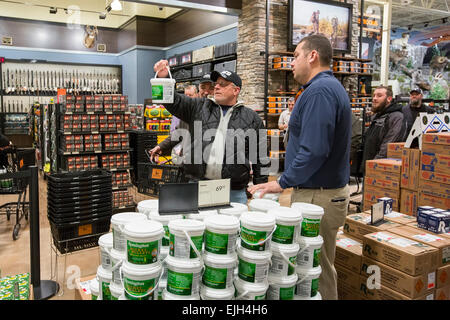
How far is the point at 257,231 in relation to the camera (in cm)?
153

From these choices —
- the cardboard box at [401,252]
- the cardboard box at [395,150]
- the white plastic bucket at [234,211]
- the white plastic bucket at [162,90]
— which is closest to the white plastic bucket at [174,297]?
the white plastic bucket at [234,211]

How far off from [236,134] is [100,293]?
1.39 metres

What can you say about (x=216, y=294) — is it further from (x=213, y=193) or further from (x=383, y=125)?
(x=383, y=125)

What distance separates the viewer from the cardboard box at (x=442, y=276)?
7.70 ft

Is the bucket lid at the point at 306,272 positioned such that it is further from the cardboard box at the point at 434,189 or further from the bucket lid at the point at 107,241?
the cardboard box at the point at 434,189

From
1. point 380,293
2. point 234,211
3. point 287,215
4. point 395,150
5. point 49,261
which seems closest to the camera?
point 287,215

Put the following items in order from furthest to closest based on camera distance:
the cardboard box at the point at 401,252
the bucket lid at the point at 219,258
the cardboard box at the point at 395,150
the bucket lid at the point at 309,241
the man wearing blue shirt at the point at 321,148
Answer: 1. the cardboard box at the point at 395,150
2. the cardboard box at the point at 401,252
3. the man wearing blue shirt at the point at 321,148
4. the bucket lid at the point at 309,241
5. the bucket lid at the point at 219,258

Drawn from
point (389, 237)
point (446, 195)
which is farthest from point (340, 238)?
point (446, 195)

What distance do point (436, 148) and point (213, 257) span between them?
2682mm

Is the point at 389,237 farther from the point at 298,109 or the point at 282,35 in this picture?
the point at 282,35

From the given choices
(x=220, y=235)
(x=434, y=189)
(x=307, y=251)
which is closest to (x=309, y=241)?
(x=307, y=251)

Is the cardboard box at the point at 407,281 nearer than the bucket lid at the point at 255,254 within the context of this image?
No

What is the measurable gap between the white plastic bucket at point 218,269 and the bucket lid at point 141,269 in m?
0.20

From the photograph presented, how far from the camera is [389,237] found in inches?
96.3
